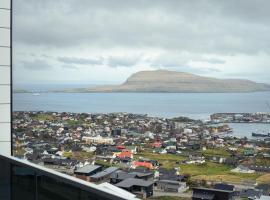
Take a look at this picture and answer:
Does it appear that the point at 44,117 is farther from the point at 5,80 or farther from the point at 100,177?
the point at 5,80

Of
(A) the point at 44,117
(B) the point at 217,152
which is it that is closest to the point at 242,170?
(B) the point at 217,152

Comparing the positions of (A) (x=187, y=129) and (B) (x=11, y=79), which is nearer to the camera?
(B) (x=11, y=79)

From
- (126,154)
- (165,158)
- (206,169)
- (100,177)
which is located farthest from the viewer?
(126,154)

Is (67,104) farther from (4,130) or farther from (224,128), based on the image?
(4,130)

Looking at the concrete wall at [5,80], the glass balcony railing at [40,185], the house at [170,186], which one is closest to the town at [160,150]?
the house at [170,186]

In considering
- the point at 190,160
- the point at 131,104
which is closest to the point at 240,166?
the point at 190,160
